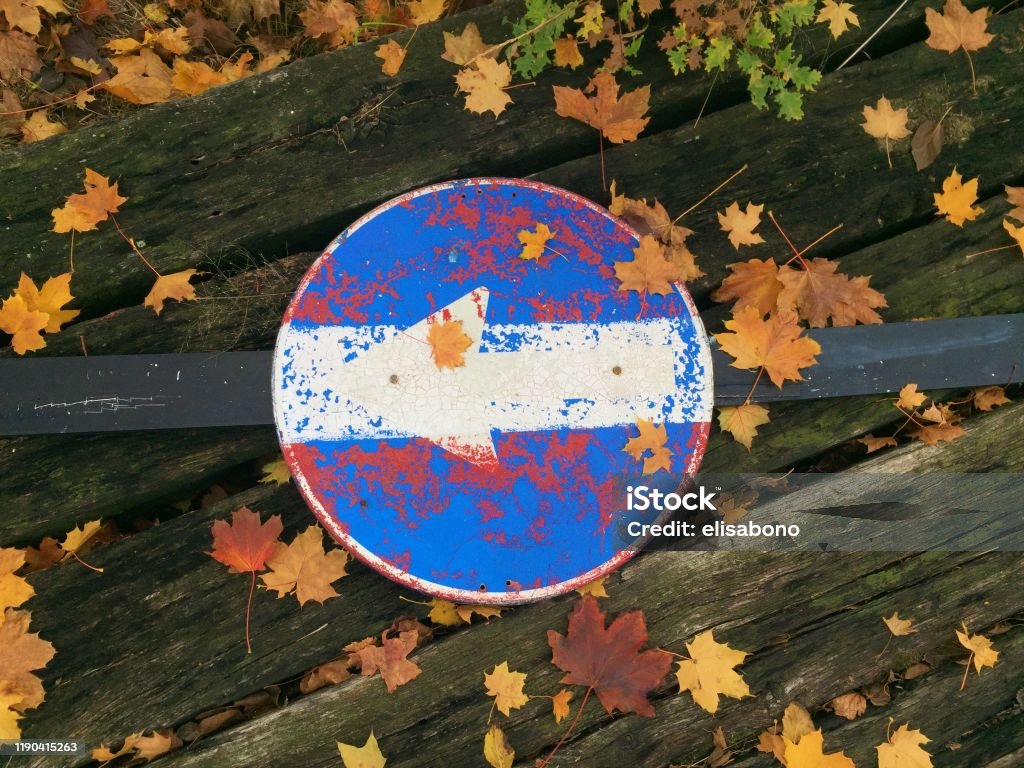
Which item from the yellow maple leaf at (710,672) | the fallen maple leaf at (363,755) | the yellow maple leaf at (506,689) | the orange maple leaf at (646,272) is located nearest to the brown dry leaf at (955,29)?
the orange maple leaf at (646,272)

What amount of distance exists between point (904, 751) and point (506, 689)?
4.12ft

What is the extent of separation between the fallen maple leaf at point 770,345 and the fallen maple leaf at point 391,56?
4.59 feet

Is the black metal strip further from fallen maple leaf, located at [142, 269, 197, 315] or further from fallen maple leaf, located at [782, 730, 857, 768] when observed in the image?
fallen maple leaf, located at [782, 730, 857, 768]

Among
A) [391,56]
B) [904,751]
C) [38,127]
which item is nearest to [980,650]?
[904,751]

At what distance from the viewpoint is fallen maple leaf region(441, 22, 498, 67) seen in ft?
7.88

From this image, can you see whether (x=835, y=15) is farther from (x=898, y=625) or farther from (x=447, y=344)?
(x=898, y=625)

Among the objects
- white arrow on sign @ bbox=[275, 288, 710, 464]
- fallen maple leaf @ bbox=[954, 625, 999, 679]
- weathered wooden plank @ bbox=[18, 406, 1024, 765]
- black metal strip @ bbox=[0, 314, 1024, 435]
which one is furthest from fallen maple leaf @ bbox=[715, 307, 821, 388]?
fallen maple leaf @ bbox=[954, 625, 999, 679]

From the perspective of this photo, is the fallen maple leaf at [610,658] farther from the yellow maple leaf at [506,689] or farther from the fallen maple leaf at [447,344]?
the fallen maple leaf at [447,344]

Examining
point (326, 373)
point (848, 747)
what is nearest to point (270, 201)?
point (326, 373)

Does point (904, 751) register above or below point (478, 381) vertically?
below

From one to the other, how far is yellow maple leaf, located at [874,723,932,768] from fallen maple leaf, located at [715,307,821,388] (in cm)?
116

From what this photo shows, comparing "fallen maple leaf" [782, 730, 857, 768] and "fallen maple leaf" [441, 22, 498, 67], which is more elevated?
"fallen maple leaf" [441, 22, 498, 67]

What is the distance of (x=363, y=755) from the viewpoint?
2.13 m

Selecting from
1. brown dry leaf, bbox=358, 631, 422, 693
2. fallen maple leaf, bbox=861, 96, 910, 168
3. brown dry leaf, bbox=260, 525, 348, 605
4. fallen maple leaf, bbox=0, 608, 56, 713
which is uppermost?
fallen maple leaf, bbox=861, 96, 910, 168
